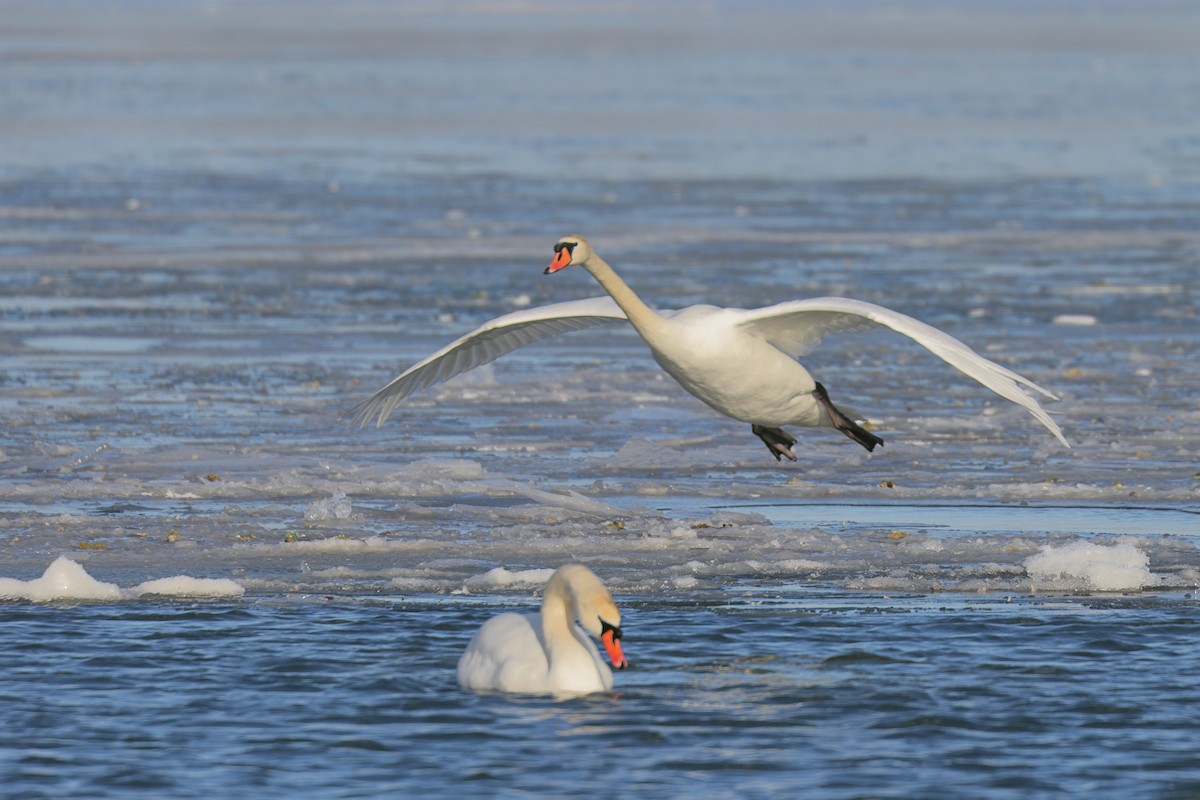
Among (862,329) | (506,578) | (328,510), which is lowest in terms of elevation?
(506,578)

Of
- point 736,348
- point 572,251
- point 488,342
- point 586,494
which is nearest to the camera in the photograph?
point 572,251

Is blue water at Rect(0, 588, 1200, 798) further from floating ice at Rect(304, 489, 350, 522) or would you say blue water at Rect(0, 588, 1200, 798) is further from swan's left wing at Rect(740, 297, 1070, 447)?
floating ice at Rect(304, 489, 350, 522)

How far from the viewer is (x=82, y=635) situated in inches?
307

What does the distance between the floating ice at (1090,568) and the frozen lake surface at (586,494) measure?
17 mm

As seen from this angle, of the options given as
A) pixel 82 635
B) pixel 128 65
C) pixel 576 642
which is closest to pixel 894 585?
pixel 576 642

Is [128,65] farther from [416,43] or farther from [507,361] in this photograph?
[507,361]

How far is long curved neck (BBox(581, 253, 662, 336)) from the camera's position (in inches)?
342

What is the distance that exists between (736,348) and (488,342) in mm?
1669

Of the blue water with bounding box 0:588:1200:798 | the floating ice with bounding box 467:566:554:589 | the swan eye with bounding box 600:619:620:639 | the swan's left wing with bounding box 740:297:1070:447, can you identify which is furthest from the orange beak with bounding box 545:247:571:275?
the swan eye with bounding box 600:619:620:639

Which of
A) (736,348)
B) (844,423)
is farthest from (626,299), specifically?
(844,423)

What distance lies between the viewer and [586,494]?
10375 millimetres

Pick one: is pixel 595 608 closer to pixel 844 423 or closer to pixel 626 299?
pixel 626 299

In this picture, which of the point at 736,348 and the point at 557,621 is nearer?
the point at 557,621

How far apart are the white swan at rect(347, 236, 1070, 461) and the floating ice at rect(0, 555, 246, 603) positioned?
1.48 metres
